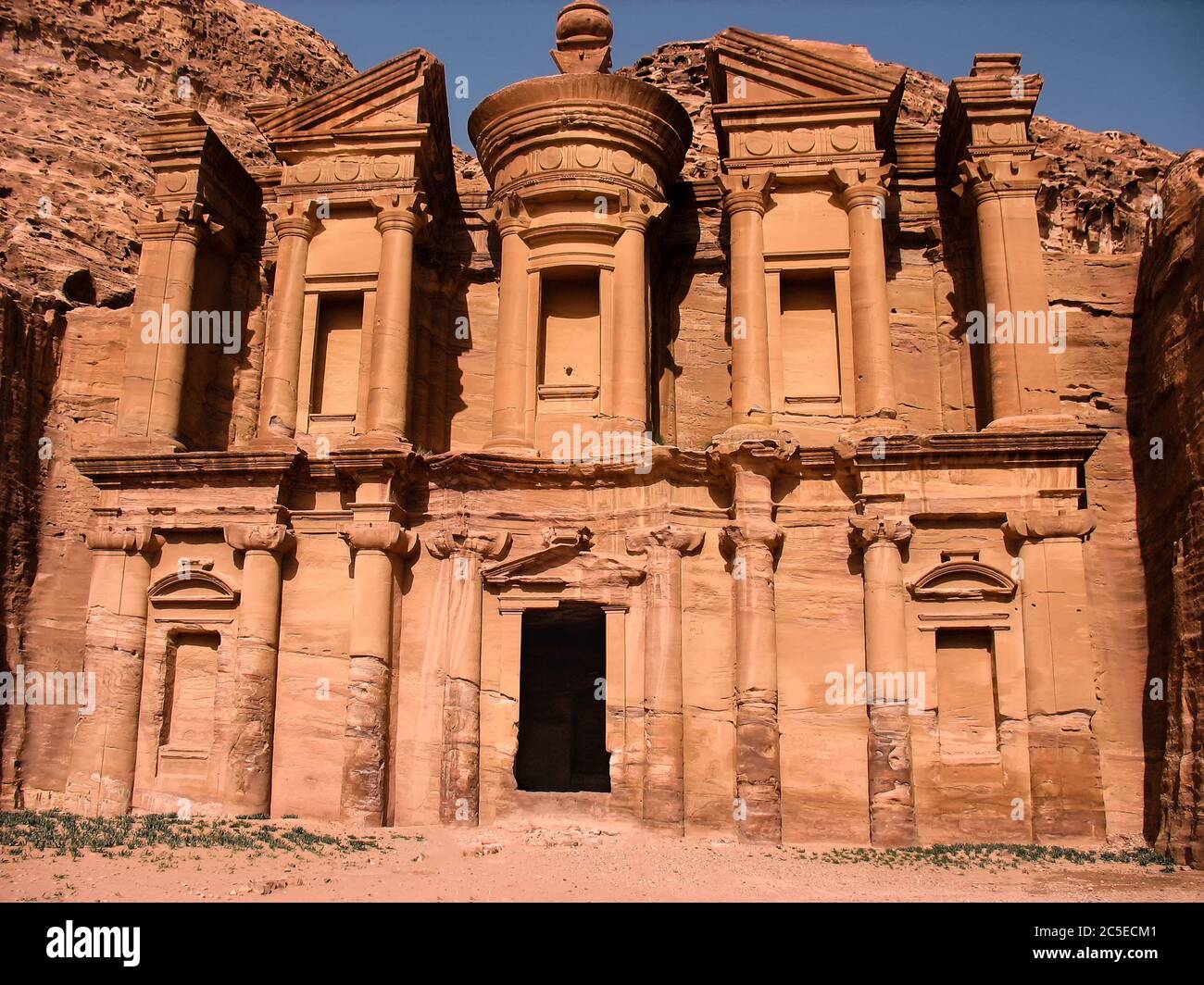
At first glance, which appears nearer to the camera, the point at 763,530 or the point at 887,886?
the point at 887,886

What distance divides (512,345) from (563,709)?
841 cm

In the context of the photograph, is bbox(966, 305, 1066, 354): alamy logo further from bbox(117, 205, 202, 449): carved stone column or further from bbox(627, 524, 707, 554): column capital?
bbox(117, 205, 202, 449): carved stone column

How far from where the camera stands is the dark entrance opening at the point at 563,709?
2433 centimetres

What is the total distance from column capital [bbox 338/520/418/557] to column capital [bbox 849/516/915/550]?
7.24 meters

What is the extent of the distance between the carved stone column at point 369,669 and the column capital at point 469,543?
520 mm

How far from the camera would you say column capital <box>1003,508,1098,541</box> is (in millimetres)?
17922

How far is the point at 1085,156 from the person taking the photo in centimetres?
2542

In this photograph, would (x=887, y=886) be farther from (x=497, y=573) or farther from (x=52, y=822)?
(x=52, y=822)

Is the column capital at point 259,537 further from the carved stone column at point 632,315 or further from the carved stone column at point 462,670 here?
the carved stone column at point 632,315

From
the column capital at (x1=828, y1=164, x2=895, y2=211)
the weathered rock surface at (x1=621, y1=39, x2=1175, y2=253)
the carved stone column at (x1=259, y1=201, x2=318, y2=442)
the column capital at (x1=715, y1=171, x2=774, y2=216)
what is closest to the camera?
the column capital at (x1=828, y1=164, x2=895, y2=211)

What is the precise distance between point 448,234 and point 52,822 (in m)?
12.8

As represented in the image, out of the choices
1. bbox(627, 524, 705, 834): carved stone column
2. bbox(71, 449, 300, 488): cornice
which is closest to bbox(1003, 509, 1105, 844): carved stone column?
bbox(627, 524, 705, 834): carved stone column
